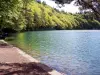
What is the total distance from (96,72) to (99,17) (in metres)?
4.81

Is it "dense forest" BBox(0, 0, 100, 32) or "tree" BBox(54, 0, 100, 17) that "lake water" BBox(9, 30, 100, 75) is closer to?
"dense forest" BBox(0, 0, 100, 32)

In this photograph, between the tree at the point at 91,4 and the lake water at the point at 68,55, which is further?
the lake water at the point at 68,55

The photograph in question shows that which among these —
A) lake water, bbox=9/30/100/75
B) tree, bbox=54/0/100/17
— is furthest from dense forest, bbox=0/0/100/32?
lake water, bbox=9/30/100/75

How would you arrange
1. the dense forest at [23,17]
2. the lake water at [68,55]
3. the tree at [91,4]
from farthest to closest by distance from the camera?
the dense forest at [23,17]
the lake water at [68,55]
the tree at [91,4]

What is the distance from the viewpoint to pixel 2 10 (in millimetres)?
37656

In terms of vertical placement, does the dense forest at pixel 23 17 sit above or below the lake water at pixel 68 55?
above

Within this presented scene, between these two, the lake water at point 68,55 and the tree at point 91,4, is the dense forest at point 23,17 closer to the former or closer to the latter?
the tree at point 91,4

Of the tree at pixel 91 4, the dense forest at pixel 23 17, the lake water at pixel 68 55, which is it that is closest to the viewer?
the tree at pixel 91 4

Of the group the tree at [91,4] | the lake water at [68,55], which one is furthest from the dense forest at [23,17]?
the lake water at [68,55]

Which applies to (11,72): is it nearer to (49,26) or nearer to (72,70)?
(72,70)

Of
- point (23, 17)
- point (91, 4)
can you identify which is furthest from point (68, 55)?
point (23, 17)

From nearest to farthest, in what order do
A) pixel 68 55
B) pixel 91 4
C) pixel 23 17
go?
pixel 91 4
pixel 68 55
pixel 23 17

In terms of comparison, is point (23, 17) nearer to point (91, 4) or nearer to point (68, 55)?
point (68, 55)

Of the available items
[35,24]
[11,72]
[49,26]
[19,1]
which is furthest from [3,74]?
[49,26]
